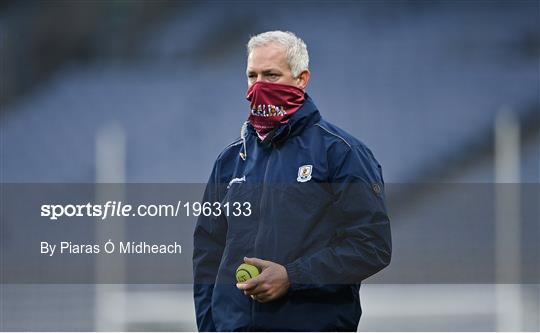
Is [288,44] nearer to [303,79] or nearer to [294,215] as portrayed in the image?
[303,79]

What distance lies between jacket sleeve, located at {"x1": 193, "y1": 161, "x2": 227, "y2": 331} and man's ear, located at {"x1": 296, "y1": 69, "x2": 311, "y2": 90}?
0.20 meters

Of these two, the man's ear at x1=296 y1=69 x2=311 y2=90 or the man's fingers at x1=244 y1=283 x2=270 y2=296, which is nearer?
the man's fingers at x1=244 y1=283 x2=270 y2=296

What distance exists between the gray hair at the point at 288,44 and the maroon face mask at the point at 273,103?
0.04 metres

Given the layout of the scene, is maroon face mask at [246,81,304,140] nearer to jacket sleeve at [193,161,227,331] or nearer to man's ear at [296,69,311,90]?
man's ear at [296,69,311,90]

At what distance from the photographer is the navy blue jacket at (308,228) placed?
151cm

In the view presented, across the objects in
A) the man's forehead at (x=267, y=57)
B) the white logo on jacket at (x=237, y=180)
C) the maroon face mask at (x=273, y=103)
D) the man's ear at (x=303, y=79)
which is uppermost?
the man's forehead at (x=267, y=57)

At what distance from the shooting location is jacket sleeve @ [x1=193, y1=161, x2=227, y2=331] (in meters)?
1.65

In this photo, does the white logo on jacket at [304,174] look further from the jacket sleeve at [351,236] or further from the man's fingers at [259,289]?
the man's fingers at [259,289]

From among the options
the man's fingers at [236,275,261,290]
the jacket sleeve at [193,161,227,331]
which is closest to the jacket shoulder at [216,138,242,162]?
the jacket sleeve at [193,161,227,331]

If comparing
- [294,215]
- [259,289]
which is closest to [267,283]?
[259,289]

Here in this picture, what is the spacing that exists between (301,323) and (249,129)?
356 mm

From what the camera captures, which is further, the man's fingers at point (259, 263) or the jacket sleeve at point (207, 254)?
the jacket sleeve at point (207, 254)

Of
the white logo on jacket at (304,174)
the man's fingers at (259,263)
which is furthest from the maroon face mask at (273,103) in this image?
the man's fingers at (259,263)

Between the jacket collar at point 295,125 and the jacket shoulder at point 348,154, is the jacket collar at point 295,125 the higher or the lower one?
the higher one
